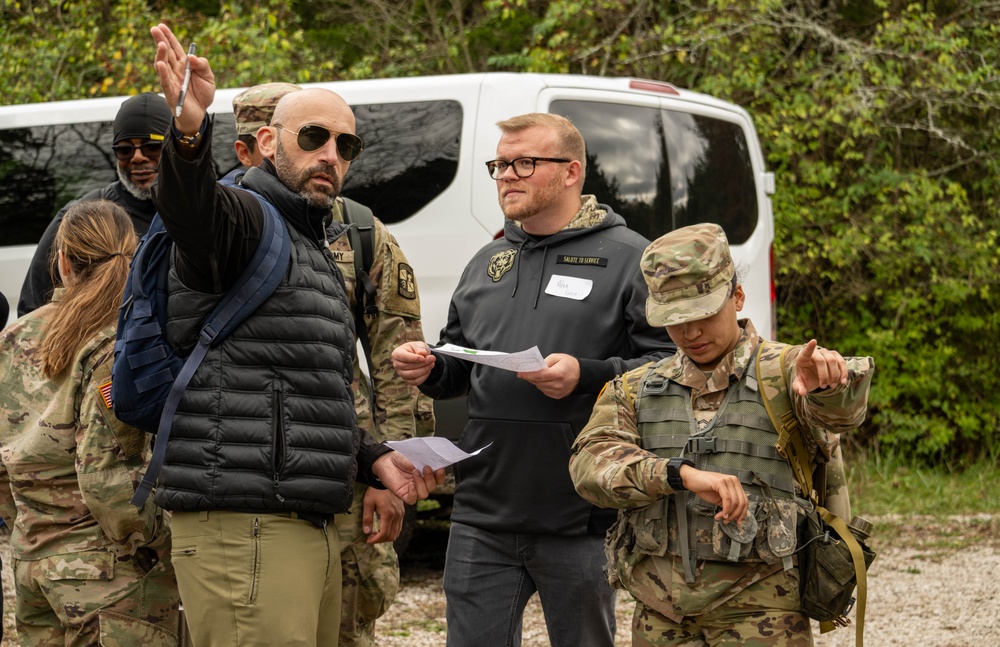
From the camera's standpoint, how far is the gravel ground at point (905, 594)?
5594 millimetres

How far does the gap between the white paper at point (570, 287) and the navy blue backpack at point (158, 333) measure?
36.8 inches

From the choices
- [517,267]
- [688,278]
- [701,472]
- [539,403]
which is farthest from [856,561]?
[517,267]

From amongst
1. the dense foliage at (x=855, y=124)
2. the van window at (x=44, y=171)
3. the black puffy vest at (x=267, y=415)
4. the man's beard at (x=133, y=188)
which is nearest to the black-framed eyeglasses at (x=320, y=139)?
the black puffy vest at (x=267, y=415)

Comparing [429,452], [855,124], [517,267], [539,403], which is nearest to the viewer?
[429,452]

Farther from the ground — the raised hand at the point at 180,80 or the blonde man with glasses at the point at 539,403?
the raised hand at the point at 180,80

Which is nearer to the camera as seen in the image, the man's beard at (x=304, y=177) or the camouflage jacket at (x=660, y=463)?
the camouflage jacket at (x=660, y=463)

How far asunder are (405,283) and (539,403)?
65cm

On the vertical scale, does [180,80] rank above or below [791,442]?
above

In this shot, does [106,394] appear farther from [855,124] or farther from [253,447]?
[855,124]

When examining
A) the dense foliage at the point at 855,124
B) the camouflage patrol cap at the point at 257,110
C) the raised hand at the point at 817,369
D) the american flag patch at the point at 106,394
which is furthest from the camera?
the dense foliage at the point at 855,124

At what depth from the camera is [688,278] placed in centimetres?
293

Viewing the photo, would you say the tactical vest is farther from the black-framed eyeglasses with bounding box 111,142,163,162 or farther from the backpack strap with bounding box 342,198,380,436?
the black-framed eyeglasses with bounding box 111,142,163,162

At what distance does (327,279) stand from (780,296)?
26.1 feet

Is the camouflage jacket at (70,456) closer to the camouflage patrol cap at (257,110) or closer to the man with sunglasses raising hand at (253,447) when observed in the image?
the man with sunglasses raising hand at (253,447)
